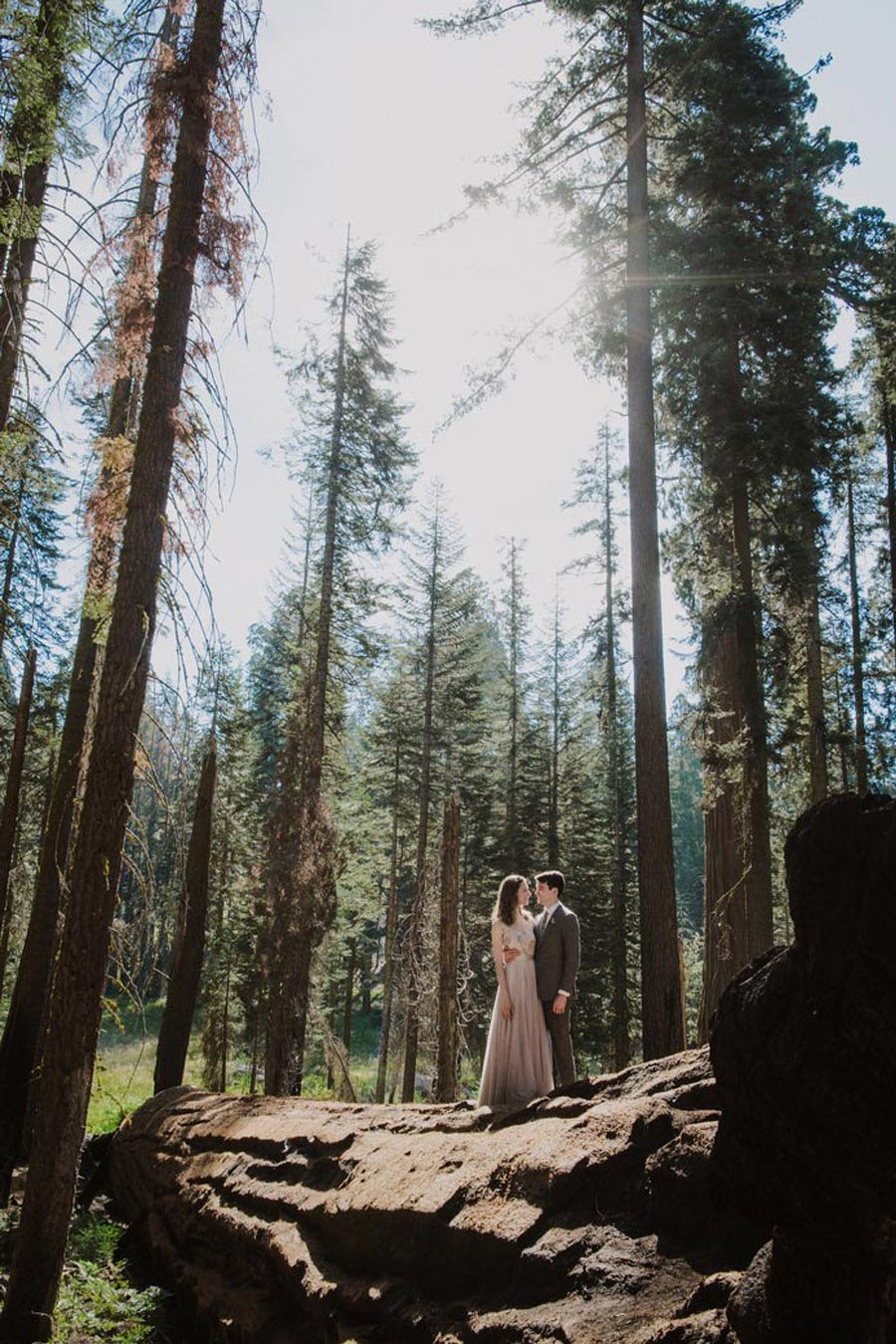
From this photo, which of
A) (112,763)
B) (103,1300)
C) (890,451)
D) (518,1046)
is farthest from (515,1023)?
(890,451)

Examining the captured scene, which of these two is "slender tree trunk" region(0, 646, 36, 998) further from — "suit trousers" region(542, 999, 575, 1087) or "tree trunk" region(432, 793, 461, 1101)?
"suit trousers" region(542, 999, 575, 1087)

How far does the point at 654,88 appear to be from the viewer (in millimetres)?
11953

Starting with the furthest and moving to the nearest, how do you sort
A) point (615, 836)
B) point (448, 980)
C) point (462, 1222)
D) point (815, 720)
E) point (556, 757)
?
point (556, 757), point (615, 836), point (815, 720), point (448, 980), point (462, 1222)

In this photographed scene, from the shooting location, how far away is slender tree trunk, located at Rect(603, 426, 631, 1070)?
929 inches

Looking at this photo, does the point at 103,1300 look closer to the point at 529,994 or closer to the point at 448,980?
the point at 529,994

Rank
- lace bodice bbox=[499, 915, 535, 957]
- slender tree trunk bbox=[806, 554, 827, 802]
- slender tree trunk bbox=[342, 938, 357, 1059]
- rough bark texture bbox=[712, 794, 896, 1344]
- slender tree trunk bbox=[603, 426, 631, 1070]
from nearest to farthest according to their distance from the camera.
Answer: rough bark texture bbox=[712, 794, 896, 1344], lace bodice bbox=[499, 915, 535, 957], slender tree trunk bbox=[806, 554, 827, 802], slender tree trunk bbox=[603, 426, 631, 1070], slender tree trunk bbox=[342, 938, 357, 1059]

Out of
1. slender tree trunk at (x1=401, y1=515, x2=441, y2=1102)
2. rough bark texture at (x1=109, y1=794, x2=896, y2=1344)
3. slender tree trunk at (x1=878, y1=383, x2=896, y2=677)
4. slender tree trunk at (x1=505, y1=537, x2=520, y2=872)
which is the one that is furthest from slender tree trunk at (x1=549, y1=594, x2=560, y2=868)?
rough bark texture at (x1=109, y1=794, x2=896, y2=1344)

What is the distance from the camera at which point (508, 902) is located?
7.86 metres

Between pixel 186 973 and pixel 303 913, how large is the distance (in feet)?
15.9

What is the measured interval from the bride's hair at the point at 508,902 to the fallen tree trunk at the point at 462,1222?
5.50 ft

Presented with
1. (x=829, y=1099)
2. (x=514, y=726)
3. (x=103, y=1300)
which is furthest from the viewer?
(x=514, y=726)

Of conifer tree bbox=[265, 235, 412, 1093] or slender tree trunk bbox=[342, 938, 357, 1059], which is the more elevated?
conifer tree bbox=[265, 235, 412, 1093]

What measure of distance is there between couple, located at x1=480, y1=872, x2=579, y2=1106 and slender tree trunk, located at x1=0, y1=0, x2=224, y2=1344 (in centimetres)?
322

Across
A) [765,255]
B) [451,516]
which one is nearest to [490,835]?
[451,516]
